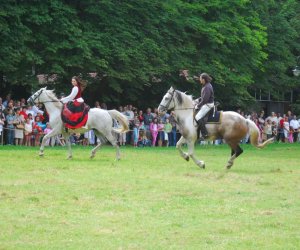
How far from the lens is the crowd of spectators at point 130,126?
121ft

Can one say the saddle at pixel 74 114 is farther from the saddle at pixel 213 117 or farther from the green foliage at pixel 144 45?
the green foliage at pixel 144 45

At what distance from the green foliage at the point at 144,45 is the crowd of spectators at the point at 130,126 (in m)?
1.50

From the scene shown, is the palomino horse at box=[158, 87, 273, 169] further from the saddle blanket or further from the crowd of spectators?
the crowd of spectators

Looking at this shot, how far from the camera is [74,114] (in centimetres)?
2681

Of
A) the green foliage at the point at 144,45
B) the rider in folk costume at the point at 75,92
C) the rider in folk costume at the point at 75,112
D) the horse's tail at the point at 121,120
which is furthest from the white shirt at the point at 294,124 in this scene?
the rider in folk costume at the point at 75,92

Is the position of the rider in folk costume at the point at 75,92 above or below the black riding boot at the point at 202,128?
above

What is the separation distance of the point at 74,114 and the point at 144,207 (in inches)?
474

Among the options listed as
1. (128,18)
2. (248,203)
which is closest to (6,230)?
(248,203)

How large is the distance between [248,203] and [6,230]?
5.47 meters

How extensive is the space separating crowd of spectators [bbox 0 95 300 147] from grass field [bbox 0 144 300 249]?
706cm

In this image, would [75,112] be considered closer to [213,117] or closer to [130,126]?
[213,117]

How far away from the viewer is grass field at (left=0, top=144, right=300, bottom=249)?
12039mm

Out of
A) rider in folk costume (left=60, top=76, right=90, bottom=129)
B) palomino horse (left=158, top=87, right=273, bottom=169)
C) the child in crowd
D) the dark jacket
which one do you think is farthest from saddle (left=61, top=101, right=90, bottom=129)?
the child in crowd

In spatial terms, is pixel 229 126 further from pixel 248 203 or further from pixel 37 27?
pixel 37 27
